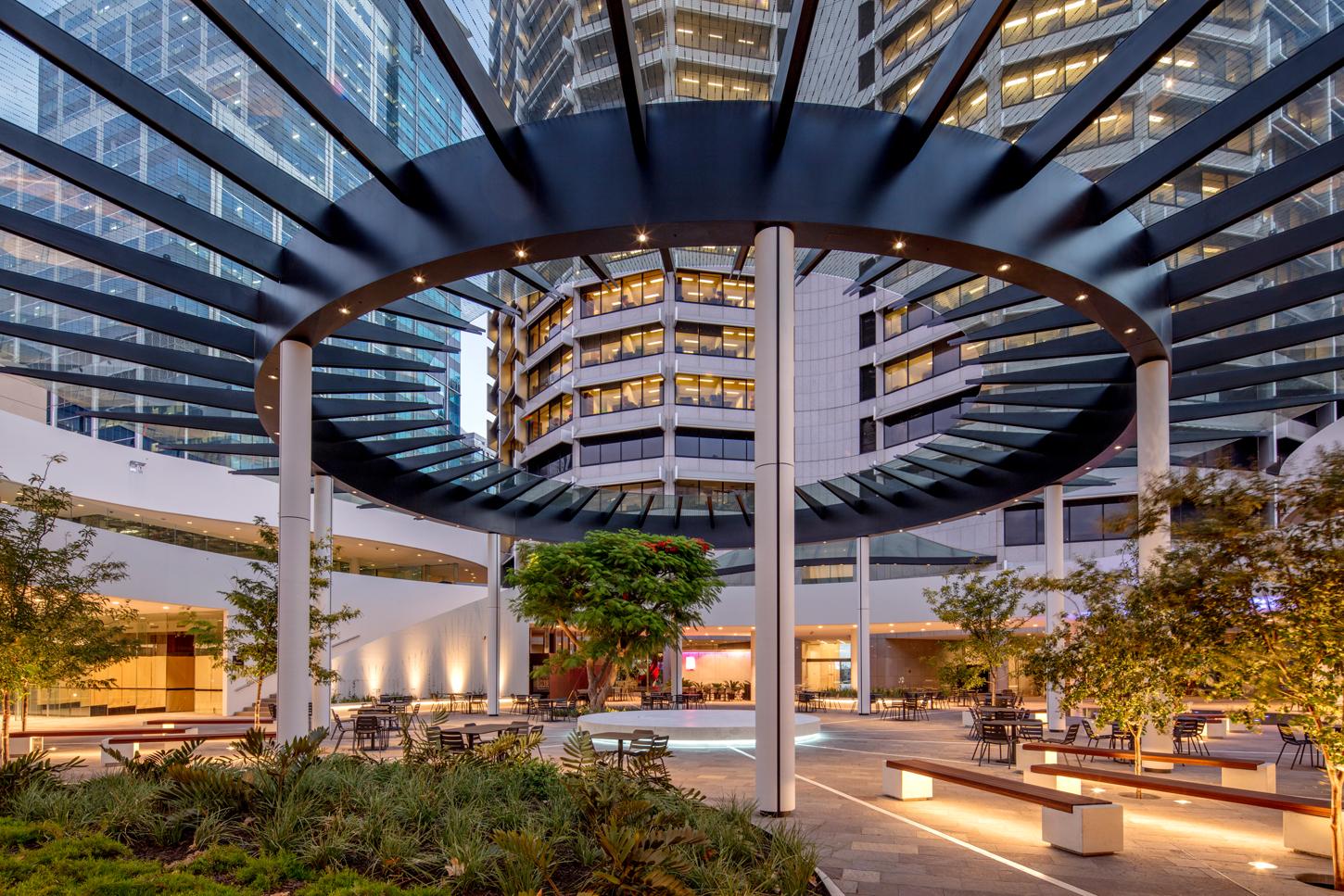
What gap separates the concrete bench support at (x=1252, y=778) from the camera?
1142 centimetres

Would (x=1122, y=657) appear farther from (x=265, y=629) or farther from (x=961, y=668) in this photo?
(x=265, y=629)

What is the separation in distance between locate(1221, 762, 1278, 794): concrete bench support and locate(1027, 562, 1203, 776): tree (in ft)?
4.13

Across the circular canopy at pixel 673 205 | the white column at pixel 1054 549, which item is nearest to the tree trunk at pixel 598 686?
the white column at pixel 1054 549

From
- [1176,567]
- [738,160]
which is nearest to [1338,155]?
[1176,567]

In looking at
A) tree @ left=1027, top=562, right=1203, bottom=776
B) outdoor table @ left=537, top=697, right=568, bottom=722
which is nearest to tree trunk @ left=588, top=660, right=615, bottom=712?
outdoor table @ left=537, top=697, right=568, bottom=722

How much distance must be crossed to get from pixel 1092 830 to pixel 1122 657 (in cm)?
207

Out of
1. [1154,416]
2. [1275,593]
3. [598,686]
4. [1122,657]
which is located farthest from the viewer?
[598,686]

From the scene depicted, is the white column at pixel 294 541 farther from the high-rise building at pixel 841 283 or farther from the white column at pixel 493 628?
the white column at pixel 493 628

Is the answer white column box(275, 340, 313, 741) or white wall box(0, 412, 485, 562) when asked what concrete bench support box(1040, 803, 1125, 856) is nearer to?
white column box(275, 340, 313, 741)

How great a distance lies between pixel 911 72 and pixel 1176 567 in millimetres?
7775

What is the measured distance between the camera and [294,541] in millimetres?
12039

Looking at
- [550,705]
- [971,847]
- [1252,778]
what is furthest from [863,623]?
[971,847]

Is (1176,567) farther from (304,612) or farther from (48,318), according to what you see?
(48,318)

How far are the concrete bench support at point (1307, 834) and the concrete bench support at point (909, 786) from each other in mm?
3842
